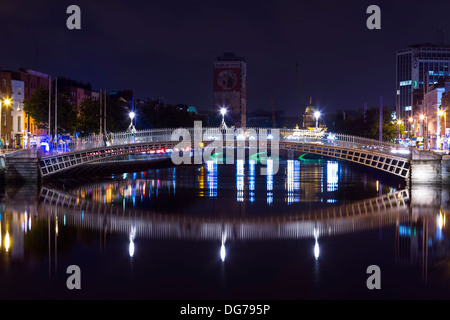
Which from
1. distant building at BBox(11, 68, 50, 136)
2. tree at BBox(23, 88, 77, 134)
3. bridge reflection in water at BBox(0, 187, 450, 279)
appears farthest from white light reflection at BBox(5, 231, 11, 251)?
distant building at BBox(11, 68, 50, 136)

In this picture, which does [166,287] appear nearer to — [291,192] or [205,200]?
[205,200]

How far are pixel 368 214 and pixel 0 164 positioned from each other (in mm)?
25905

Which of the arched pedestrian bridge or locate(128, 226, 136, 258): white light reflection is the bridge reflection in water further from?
the arched pedestrian bridge

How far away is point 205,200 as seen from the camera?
143ft

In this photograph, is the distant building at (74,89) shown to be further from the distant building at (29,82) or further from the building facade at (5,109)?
the building facade at (5,109)

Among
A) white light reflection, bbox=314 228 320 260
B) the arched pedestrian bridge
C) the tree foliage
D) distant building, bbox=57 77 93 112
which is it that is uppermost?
distant building, bbox=57 77 93 112

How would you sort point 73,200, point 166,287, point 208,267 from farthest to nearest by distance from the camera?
point 73,200 → point 208,267 → point 166,287

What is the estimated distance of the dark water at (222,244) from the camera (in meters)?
20.2

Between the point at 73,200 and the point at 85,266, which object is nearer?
the point at 85,266

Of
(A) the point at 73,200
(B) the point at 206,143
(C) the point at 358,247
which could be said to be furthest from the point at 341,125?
(C) the point at 358,247

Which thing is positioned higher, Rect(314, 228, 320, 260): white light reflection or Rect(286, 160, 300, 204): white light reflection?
Rect(286, 160, 300, 204): white light reflection

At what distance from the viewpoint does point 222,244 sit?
27.2 m

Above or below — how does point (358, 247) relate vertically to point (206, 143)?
below

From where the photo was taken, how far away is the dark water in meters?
20.2
